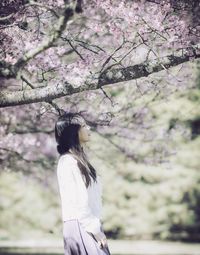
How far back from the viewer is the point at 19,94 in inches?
173

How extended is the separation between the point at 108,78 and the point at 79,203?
1389mm

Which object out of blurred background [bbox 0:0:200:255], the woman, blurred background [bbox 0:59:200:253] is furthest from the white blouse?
blurred background [bbox 0:59:200:253]

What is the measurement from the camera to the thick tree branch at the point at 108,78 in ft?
13.8

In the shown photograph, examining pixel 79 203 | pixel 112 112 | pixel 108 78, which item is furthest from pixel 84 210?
pixel 112 112

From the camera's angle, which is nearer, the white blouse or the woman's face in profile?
the white blouse

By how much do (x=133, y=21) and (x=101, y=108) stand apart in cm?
255

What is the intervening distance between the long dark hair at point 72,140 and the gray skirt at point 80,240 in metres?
0.28

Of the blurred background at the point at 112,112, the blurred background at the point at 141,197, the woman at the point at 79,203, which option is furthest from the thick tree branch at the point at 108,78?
the blurred background at the point at 141,197

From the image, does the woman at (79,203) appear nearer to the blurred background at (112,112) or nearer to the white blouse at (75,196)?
the white blouse at (75,196)

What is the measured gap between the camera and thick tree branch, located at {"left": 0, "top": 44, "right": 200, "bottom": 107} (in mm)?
4191

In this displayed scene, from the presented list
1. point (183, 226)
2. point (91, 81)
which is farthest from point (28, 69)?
point (183, 226)

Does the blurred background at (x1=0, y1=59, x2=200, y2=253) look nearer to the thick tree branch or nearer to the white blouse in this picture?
the thick tree branch

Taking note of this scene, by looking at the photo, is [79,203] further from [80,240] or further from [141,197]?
[141,197]

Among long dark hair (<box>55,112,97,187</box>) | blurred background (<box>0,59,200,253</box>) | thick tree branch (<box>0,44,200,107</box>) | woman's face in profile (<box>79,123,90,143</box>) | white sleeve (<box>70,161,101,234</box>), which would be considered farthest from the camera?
blurred background (<box>0,59,200,253</box>)
